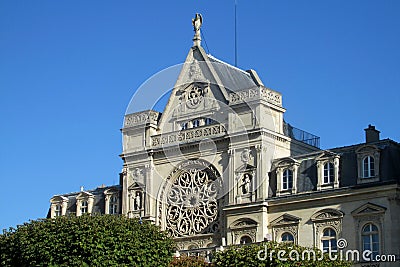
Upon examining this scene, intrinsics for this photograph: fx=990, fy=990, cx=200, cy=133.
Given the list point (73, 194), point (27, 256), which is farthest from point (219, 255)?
point (73, 194)

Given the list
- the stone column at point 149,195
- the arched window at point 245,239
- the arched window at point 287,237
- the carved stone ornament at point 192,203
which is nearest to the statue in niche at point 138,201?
the stone column at point 149,195

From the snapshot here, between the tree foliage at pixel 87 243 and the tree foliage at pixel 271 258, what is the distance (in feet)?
20.8

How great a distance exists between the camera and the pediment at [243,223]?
77062mm

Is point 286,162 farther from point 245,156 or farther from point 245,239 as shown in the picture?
point 245,239

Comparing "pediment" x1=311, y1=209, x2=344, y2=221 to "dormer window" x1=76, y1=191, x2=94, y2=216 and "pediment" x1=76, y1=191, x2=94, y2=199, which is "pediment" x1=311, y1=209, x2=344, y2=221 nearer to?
"dormer window" x1=76, y1=191, x2=94, y2=216

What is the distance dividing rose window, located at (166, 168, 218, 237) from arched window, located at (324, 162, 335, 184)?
9853mm

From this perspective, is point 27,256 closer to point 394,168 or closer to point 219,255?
point 219,255

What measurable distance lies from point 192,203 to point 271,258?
1962 cm

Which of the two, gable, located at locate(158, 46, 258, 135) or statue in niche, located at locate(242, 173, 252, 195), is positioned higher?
gable, located at locate(158, 46, 258, 135)

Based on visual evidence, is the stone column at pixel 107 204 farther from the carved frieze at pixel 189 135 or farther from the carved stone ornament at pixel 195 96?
the carved stone ornament at pixel 195 96

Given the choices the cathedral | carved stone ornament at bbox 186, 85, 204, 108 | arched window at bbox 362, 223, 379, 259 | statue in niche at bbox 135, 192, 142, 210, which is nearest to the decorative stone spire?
the cathedral

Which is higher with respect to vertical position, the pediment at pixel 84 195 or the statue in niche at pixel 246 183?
the pediment at pixel 84 195

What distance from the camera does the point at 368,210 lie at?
71.1 meters

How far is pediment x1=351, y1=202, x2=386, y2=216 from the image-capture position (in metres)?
70.5
